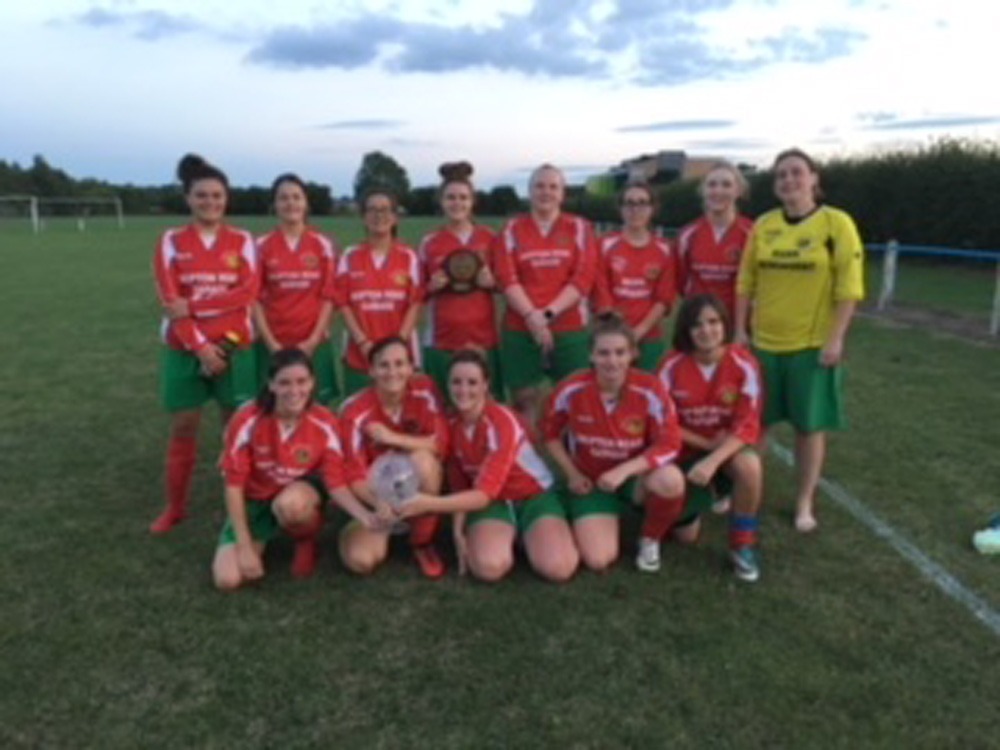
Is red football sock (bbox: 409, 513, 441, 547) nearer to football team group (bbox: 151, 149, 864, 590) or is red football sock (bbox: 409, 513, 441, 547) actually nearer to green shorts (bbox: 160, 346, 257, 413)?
football team group (bbox: 151, 149, 864, 590)

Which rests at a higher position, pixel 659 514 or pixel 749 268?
pixel 749 268

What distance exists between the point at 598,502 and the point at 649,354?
1134mm

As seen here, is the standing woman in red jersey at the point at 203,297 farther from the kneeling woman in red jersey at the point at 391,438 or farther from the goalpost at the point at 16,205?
the goalpost at the point at 16,205

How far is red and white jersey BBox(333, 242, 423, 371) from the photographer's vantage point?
15.3 ft

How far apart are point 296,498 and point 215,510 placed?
1.17 m

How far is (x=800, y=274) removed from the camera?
13.9 ft

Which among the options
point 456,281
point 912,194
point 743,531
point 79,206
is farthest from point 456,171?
point 79,206

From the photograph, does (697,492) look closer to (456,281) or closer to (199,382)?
(456,281)

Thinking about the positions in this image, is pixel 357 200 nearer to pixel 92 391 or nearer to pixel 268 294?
pixel 268 294

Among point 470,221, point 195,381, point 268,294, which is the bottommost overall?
point 195,381

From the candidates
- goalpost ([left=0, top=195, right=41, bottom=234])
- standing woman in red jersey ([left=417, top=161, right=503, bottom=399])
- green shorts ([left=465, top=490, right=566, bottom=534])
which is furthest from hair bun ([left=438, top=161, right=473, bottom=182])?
goalpost ([left=0, top=195, right=41, bottom=234])

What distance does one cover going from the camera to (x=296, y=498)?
3850 millimetres

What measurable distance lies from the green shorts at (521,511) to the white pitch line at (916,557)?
158cm

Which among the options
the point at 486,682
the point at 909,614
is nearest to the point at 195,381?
the point at 486,682
